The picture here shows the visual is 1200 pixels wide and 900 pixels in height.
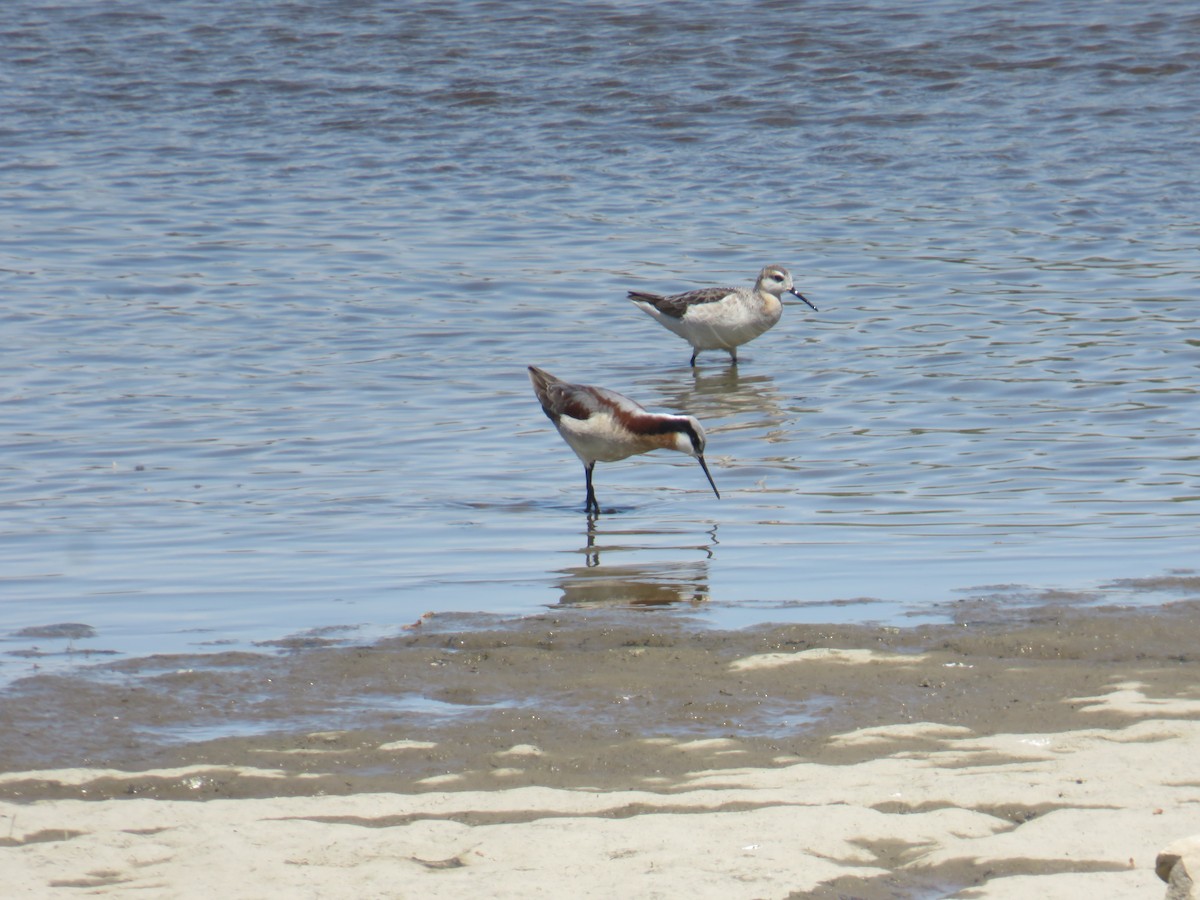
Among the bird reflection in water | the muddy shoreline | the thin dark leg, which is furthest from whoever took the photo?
the thin dark leg

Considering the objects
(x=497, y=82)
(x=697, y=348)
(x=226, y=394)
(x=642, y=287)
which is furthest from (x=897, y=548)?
(x=497, y=82)

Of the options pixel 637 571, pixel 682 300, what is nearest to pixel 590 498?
pixel 637 571

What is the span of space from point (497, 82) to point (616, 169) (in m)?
4.60

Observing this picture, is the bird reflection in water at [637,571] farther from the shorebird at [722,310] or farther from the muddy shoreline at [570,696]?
the shorebird at [722,310]

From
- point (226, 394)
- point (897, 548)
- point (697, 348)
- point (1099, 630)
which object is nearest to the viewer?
point (1099, 630)

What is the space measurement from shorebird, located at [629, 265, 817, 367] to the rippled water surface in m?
0.31

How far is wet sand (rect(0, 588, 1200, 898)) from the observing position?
173 inches

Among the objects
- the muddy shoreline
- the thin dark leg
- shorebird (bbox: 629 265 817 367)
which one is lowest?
shorebird (bbox: 629 265 817 367)

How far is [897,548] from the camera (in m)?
8.35

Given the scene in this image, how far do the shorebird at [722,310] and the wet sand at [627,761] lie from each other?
7.60 meters

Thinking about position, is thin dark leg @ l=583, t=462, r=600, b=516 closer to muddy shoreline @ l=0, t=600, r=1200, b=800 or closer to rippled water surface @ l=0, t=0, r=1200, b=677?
rippled water surface @ l=0, t=0, r=1200, b=677

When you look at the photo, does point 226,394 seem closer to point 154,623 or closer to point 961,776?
point 154,623

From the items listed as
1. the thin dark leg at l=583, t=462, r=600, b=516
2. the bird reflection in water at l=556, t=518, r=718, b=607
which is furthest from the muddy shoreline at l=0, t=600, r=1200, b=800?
the thin dark leg at l=583, t=462, r=600, b=516

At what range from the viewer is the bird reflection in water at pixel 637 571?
7.54 m
